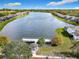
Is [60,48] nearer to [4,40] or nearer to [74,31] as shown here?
[74,31]

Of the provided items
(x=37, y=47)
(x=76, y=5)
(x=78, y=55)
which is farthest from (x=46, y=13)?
(x=78, y=55)

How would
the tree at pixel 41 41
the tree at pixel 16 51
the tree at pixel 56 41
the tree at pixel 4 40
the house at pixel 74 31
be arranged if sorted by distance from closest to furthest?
the tree at pixel 16 51, the tree at pixel 41 41, the tree at pixel 4 40, the tree at pixel 56 41, the house at pixel 74 31

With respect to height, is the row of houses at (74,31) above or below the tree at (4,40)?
above

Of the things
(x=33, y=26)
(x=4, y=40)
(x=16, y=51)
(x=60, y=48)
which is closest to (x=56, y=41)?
(x=60, y=48)

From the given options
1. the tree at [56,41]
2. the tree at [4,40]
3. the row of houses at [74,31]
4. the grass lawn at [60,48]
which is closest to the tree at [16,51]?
A: the grass lawn at [60,48]

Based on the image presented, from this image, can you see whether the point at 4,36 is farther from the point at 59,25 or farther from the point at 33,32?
the point at 59,25

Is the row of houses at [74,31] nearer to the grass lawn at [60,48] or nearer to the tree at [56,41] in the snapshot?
the grass lawn at [60,48]
